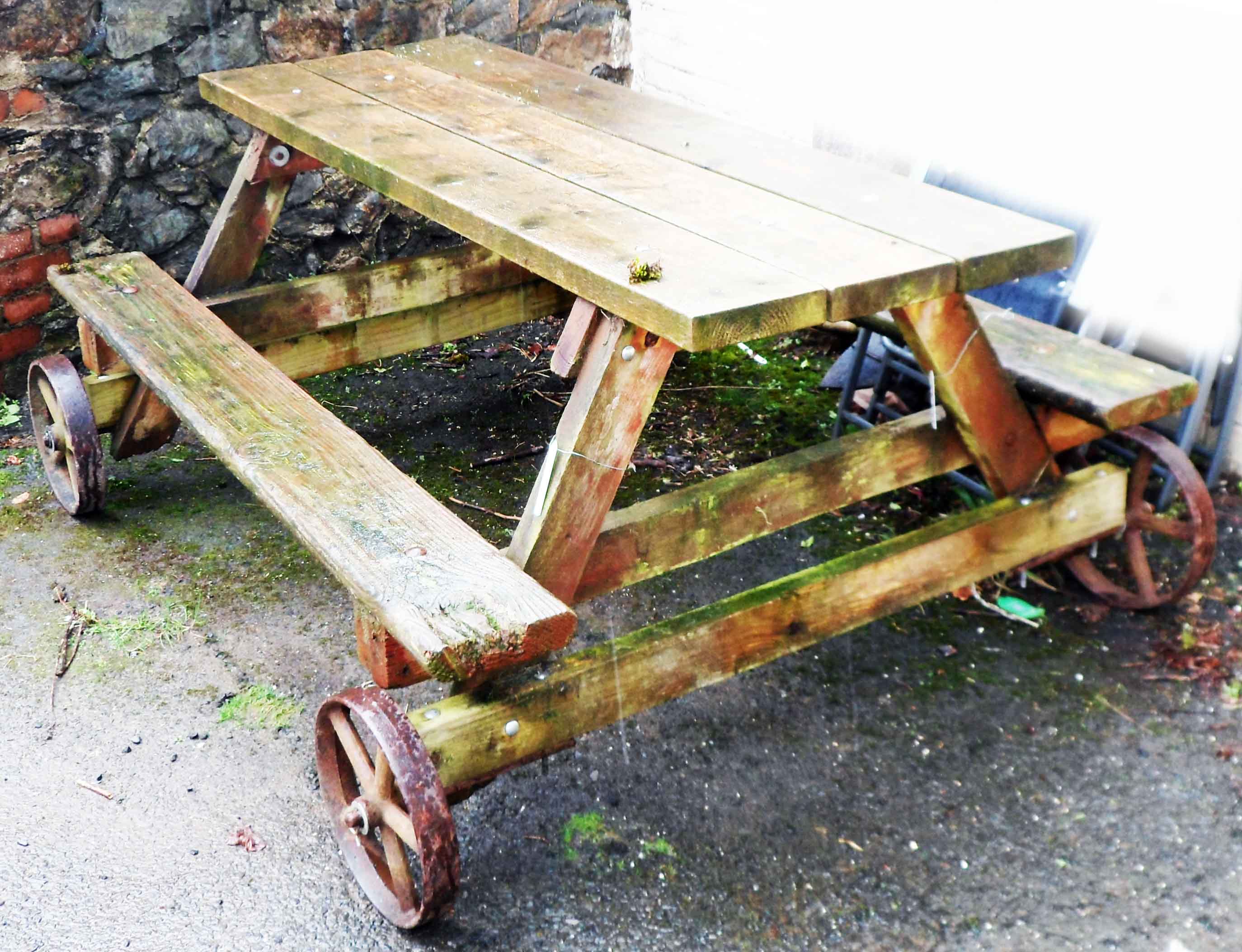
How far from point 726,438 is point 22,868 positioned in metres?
2.30

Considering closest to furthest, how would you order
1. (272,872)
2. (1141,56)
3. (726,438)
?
(272,872)
(1141,56)
(726,438)

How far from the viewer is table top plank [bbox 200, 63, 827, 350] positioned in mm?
1896

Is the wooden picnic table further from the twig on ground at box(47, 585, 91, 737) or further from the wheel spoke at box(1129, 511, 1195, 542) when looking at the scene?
the twig on ground at box(47, 585, 91, 737)

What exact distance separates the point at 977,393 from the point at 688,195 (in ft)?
2.46

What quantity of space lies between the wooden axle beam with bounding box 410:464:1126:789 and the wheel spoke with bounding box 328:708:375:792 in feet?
0.40

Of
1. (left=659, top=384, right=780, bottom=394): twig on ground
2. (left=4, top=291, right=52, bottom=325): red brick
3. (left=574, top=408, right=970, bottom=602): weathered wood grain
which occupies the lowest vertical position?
(left=4, top=291, right=52, bottom=325): red brick

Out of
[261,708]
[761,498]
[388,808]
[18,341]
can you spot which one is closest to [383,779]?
[388,808]

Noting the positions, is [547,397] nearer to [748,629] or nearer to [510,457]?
[510,457]

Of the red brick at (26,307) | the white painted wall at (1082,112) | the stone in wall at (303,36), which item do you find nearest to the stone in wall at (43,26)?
the stone in wall at (303,36)

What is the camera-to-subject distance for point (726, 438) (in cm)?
379

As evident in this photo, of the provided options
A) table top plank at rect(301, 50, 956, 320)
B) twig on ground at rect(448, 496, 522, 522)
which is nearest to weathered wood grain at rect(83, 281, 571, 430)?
twig on ground at rect(448, 496, 522, 522)

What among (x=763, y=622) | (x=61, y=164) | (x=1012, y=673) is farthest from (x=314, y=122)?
(x=1012, y=673)

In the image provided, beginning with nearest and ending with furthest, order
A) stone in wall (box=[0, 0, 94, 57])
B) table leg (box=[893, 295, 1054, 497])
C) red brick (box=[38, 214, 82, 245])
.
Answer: table leg (box=[893, 295, 1054, 497])
stone in wall (box=[0, 0, 94, 57])
red brick (box=[38, 214, 82, 245])

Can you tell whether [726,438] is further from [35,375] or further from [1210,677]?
[35,375]
